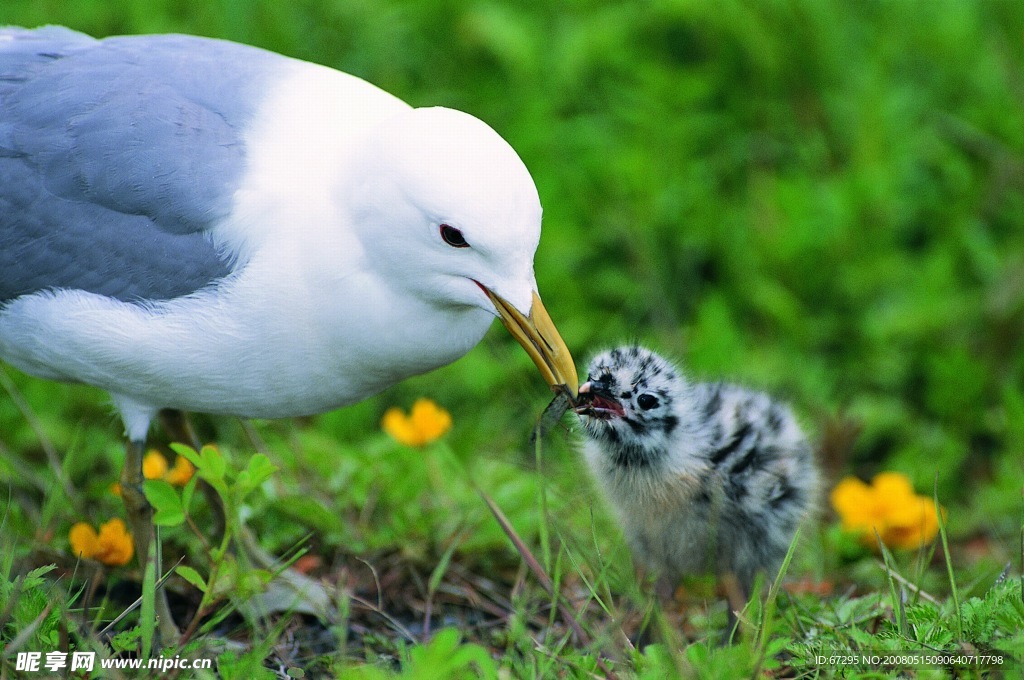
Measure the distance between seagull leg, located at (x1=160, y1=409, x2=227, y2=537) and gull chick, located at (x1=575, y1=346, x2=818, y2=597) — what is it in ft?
4.35

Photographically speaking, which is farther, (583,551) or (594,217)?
(594,217)

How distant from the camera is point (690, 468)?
11.4 ft

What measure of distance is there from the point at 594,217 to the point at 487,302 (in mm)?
2757

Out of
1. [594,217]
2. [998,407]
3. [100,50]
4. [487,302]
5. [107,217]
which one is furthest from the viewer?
[594,217]

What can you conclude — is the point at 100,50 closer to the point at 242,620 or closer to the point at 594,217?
the point at 242,620

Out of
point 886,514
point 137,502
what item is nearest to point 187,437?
point 137,502

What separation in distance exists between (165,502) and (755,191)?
372cm

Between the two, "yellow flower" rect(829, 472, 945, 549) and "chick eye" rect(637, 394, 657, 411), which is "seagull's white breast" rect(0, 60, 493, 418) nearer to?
"chick eye" rect(637, 394, 657, 411)

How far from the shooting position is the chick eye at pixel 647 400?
344 centimetres

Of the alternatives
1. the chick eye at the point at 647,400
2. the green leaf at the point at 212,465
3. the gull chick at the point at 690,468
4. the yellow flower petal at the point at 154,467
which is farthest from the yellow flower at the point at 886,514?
Result: the yellow flower petal at the point at 154,467

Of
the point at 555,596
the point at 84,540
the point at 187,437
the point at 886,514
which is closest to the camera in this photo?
the point at 555,596

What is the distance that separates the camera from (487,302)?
10.7ft

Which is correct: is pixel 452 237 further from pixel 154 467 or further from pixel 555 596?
pixel 154 467

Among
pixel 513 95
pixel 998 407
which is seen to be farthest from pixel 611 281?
pixel 998 407
